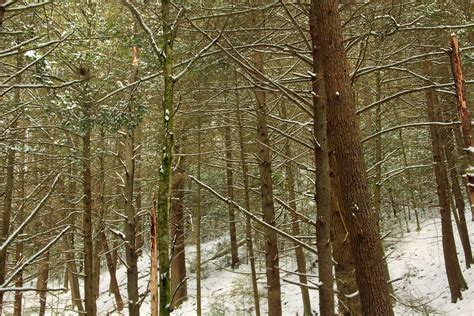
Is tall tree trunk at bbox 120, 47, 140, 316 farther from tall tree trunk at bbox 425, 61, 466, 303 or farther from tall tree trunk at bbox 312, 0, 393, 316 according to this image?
tall tree trunk at bbox 425, 61, 466, 303

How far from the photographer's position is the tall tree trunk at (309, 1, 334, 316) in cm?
374

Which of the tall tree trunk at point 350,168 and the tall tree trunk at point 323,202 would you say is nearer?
the tall tree trunk at point 323,202

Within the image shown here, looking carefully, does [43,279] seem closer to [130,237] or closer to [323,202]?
[130,237]

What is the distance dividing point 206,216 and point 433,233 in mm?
10483

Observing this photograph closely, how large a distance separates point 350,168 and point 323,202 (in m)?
0.50

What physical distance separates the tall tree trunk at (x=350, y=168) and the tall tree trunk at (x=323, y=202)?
0.79 feet

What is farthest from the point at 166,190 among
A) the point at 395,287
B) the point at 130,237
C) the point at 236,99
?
the point at 395,287

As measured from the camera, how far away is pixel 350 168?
4.09 meters

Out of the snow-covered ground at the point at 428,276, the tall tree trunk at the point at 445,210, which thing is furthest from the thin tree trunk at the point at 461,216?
the tall tree trunk at the point at 445,210

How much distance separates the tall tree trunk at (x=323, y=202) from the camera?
147 inches

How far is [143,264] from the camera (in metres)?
22.9

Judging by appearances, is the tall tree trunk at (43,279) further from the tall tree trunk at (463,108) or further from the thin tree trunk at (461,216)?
the thin tree trunk at (461,216)

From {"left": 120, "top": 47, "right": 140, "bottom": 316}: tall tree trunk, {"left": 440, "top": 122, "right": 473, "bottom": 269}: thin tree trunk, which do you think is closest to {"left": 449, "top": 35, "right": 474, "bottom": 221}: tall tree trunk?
{"left": 120, "top": 47, "right": 140, "bottom": 316}: tall tree trunk

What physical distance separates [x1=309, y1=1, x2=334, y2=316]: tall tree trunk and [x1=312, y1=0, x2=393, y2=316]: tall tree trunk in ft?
0.79
